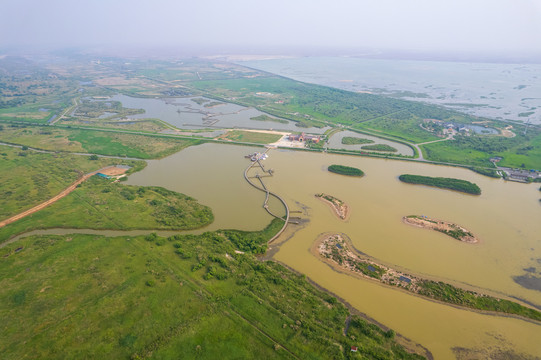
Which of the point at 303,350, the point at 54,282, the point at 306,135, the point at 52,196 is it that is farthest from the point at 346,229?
the point at 52,196

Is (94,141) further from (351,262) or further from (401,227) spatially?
(401,227)

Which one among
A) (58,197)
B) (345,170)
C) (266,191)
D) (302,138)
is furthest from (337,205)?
(58,197)

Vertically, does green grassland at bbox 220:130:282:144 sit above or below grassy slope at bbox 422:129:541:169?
below

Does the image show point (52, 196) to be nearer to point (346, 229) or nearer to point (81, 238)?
point (81, 238)

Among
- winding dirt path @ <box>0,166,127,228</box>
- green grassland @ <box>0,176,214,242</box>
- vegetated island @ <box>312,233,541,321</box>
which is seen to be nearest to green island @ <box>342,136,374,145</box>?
vegetated island @ <box>312,233,541,321</box>

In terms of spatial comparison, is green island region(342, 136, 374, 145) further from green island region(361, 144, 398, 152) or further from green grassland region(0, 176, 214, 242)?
green grassland region(0, 176, 214, 242)
